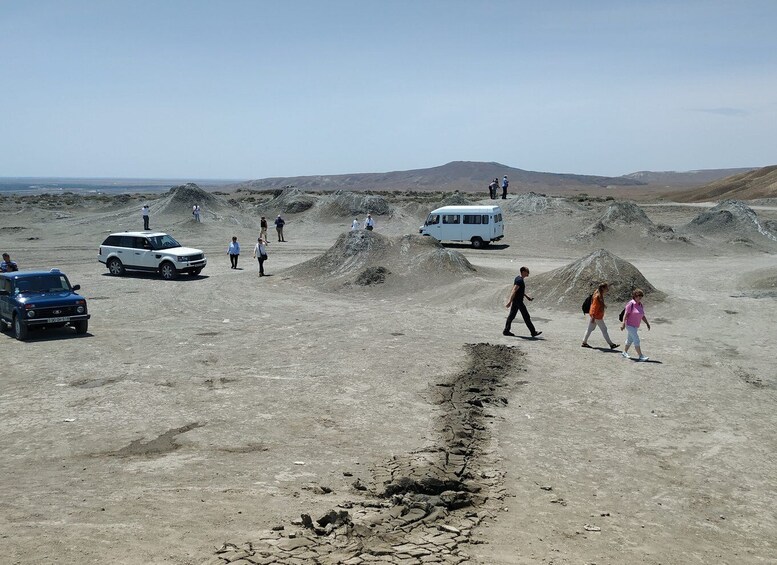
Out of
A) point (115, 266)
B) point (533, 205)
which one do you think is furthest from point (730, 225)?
point (115, 266)

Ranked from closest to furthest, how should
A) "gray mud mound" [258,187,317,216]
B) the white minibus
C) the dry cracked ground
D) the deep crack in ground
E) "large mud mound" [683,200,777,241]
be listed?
1. the deep crack in ground
2. the dry cracked ground
3. the white minibus
4. "large mud mound" [683,200,777,241]
5. "gray mud mound" [258,187,317,216]

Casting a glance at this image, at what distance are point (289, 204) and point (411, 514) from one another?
57220 millimetres

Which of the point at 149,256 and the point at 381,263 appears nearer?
the point at 381,263

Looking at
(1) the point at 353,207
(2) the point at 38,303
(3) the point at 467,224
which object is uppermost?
(1) the point at 353,207

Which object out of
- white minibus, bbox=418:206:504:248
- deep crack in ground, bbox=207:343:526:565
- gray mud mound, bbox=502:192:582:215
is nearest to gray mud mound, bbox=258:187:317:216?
gray mud mound, bbox=502:192:582:215

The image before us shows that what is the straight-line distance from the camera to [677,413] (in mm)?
12867

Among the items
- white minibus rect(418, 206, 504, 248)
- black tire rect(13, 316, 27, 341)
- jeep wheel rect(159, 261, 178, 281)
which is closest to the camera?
black tire rect(13, 316, 27, 341)

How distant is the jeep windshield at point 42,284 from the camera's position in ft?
64.3

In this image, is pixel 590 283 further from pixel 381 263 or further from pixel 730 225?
pixel 730 225

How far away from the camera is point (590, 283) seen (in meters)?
23.6

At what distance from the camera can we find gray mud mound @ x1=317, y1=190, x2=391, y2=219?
59.0 metres

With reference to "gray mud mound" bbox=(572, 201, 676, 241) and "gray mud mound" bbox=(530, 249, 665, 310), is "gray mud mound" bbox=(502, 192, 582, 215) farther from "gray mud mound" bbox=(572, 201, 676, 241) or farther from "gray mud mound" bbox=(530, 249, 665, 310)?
"gray mud mound" bbox=(530, 249, 665, 310)

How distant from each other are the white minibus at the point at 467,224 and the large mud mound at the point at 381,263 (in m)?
10.7

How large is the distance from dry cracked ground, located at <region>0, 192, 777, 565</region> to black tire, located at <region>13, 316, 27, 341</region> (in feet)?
1.56
